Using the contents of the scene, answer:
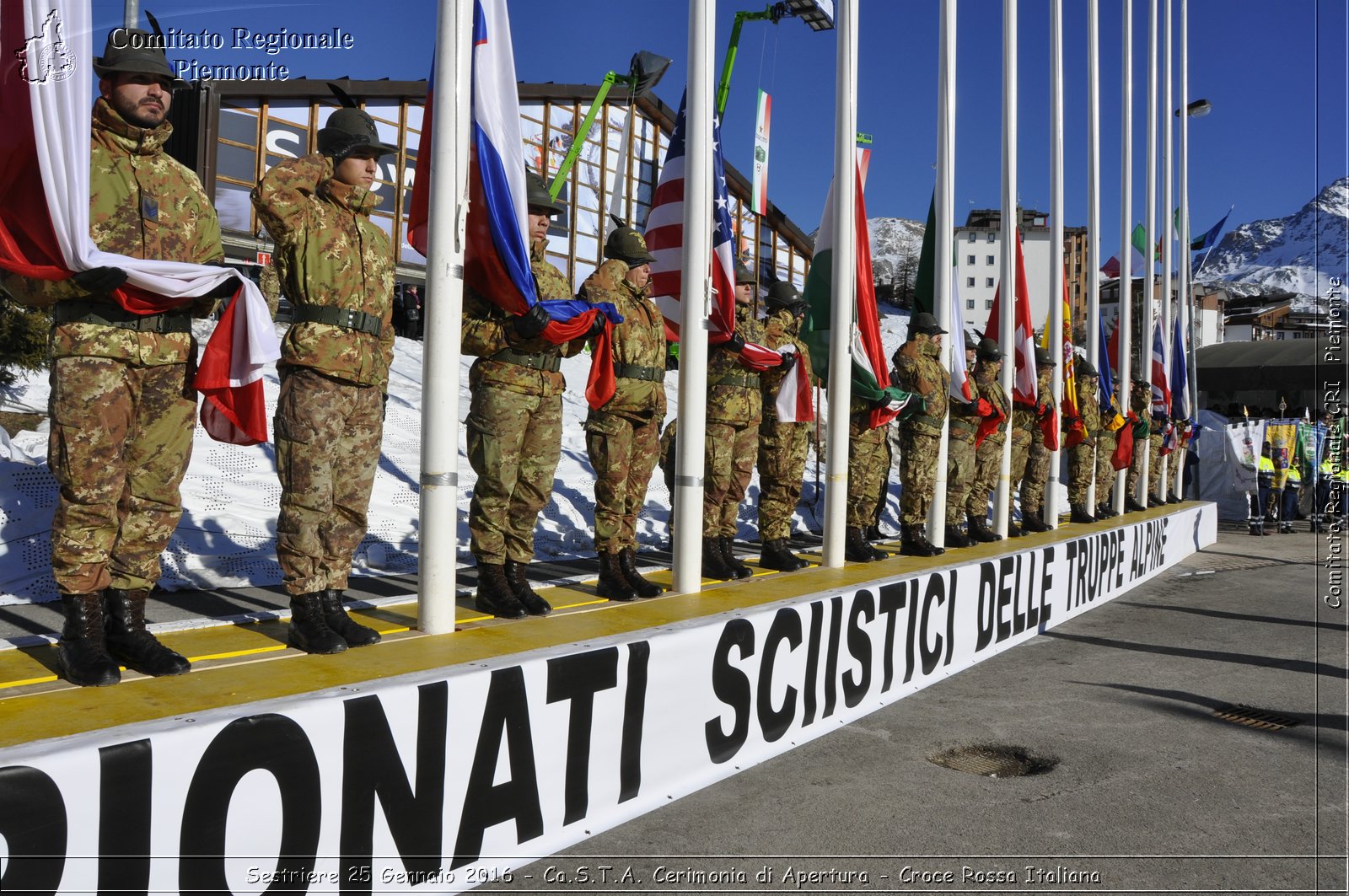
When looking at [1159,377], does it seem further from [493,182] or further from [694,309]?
[493,182]

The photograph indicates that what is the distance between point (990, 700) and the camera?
578 cm

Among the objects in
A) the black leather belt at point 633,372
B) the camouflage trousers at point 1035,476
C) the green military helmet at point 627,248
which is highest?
the green military helmet at point 627,248

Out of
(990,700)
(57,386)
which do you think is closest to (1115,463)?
(990,700)

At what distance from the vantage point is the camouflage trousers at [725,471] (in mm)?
6328

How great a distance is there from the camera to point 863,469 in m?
8.00

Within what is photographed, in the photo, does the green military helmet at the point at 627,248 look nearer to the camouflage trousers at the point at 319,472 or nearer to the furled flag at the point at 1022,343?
the camouflage trousers at the point at 319,472

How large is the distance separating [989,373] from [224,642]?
8.11 metres

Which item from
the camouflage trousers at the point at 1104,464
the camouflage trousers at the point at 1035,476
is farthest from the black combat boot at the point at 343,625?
the camouflage trousers at the point at 1104,464

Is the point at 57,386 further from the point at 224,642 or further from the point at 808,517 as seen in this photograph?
the point at 808,517

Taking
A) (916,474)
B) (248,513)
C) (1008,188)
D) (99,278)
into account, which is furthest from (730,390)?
(1008,188)

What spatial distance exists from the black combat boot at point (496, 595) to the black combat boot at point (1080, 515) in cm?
932

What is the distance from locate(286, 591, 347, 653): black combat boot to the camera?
11.8 feet

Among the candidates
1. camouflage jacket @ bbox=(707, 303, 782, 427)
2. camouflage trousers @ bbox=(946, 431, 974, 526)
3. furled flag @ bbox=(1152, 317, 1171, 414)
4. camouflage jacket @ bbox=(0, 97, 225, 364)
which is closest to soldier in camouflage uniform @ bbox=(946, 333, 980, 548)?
camouflage trousers @ bbox=(946, 431, 974, 526)

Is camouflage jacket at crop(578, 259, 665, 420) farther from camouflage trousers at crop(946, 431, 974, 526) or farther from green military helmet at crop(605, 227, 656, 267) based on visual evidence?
camouflage trousers at crop(946, 431, 974, 526)
